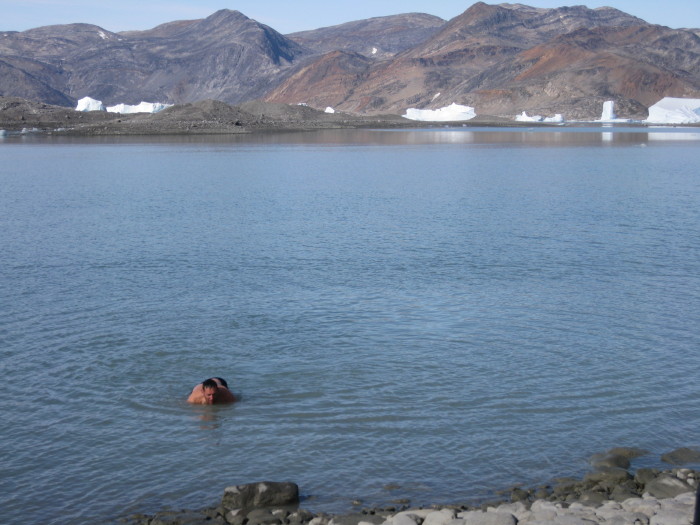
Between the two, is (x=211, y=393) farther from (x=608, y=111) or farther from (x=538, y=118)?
(x=608, y=111)

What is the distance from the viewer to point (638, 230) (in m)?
25.6

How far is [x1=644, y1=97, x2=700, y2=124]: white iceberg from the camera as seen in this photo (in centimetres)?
13900

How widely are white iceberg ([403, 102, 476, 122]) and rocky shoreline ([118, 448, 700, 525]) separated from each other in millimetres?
153615

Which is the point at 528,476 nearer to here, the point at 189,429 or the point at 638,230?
the point at 189,429

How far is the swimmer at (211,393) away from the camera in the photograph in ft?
36.5

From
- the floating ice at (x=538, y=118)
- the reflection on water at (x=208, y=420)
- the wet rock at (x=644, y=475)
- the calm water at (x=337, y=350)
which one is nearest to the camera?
the wet rock at (x=644, y=475)

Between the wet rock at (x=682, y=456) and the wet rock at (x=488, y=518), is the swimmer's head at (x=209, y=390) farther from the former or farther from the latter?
the wet rock at (x=682, y=456)

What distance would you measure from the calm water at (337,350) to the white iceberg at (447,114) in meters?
131

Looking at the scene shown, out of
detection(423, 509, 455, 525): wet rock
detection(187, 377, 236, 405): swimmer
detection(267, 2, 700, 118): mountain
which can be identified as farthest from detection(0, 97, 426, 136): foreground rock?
detection(423, 509, 455, 525): wet rock

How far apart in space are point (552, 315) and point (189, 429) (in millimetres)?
7840

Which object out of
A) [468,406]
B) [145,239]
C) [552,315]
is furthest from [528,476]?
[145,239]

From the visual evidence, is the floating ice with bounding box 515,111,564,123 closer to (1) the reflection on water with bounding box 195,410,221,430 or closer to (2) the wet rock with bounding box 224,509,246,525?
(1) the reflection on water with bounding box 195,410,221,430

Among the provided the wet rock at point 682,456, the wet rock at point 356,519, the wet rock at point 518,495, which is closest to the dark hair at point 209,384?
the wet rock at point 356,519

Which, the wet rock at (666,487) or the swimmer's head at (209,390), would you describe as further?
the swimmer's head at (209,390)
